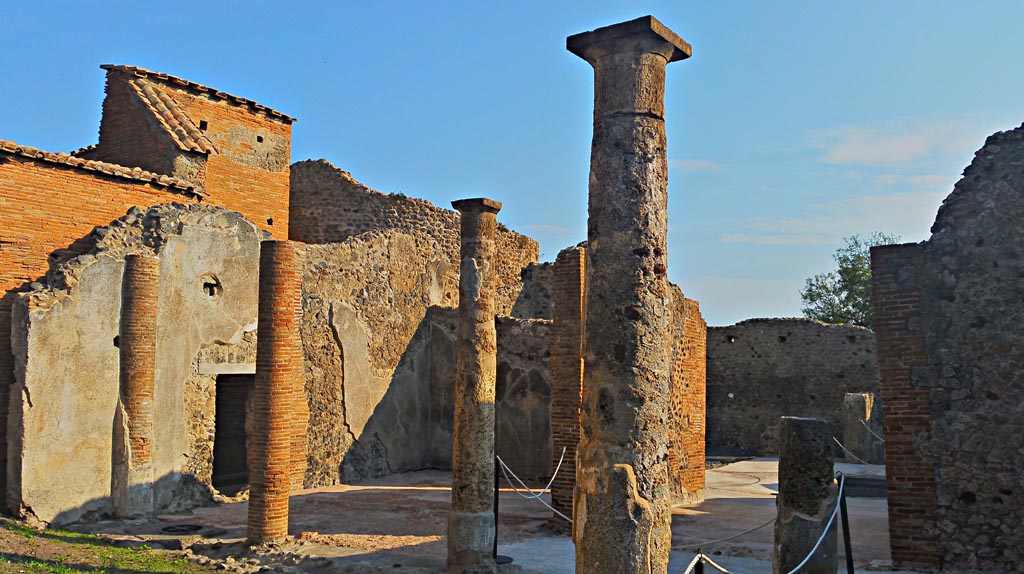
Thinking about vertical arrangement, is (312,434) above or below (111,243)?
below

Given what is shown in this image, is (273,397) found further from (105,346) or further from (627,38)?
(627,38)

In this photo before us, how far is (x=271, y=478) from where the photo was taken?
8.17 m

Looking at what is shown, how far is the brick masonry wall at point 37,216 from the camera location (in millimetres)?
9609

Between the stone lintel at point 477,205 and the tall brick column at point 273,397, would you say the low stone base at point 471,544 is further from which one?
the stone lintel at point 477,205

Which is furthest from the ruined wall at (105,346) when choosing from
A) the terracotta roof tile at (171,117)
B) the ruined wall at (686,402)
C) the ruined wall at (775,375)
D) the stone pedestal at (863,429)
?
the ruined wall at (775,375)

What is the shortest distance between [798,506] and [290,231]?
585 inches

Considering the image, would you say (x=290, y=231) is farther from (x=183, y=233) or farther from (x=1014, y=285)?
(x=1014, y=285)

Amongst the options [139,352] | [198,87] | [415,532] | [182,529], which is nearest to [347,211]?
[198,87]

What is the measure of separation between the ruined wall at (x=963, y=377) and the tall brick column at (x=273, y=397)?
18.7 ft

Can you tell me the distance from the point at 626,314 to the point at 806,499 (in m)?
2.78

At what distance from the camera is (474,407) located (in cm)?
757

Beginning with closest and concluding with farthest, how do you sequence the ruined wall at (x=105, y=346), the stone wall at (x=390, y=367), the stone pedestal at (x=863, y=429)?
1. the ruined wall at (x=105, y=346)
2. the stone wall at (x=390, y=367)
3. the stone pedestal at (x=863, y=429)

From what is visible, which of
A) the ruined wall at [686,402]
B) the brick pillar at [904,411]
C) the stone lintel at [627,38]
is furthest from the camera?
the ruined wall at [686,402]

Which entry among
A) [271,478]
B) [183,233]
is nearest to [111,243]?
[183,233]
